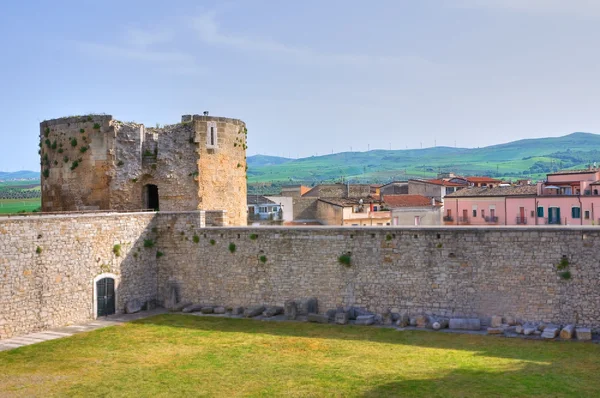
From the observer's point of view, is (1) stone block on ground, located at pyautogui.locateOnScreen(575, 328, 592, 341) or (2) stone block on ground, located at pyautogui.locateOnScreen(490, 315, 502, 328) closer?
(1) stone block on ground, located at pyautogui.locateOnScreen(575, 328, 592, 341)

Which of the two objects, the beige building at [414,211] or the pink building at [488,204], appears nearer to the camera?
the pink building at [488,204]

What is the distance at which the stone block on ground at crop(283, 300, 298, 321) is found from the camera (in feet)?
76.3

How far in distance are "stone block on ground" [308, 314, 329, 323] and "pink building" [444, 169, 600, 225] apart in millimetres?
28627

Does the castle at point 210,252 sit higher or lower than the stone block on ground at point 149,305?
higher

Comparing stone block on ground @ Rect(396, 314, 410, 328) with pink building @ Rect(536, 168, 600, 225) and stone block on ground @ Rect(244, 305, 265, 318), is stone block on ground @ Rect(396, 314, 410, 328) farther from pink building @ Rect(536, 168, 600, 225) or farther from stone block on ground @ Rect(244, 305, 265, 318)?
pink building @ Rect(536, 168, 600, 225)

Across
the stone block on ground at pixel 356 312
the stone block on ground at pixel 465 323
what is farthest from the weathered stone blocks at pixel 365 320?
the stone block on ground at pixel 465 323

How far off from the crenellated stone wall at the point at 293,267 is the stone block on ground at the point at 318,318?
681 millimetres

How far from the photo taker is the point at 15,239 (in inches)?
830

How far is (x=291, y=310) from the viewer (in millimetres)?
23312

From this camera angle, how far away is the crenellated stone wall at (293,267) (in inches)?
798

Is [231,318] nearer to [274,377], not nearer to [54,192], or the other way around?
[274,377]

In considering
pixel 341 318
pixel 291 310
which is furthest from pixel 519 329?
pixel 291 310

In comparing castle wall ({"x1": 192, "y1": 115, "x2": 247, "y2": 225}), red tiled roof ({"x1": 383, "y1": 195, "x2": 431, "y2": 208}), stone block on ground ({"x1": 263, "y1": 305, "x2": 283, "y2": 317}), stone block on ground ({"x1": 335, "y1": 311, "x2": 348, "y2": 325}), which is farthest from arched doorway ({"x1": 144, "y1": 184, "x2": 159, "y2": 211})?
red tiled roof ({"x1": 383, "y1": 195, "x2": 431, "y2": 208})

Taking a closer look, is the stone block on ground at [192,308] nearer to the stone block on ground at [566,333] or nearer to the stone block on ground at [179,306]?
the stone block on ground at [179,306]
